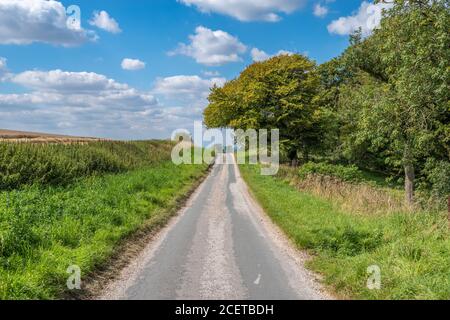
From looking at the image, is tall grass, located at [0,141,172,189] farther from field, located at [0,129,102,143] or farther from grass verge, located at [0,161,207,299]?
field, located at [0,129,102,143]

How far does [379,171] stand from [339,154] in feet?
24.7

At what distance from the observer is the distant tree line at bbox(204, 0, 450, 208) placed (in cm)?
1902

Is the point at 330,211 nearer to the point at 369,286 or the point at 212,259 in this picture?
the point at 212,259

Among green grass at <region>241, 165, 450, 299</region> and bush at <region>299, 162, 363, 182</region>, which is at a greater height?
bush at <region>299, 162, 363, 182</region>

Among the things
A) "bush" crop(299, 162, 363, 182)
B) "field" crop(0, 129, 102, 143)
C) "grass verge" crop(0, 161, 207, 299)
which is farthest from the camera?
"bush" crop(299, 162, 363, 182)

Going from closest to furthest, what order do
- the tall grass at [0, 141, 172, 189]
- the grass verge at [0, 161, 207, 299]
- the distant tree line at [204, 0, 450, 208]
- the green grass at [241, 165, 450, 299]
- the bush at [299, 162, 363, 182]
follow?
the green grass at [241, 165, 450, 299]
the grass verge at [0, 161, 207, 299]
the tall grass at [0, 141, 172, 189]
the distant tree line at [204, 0, 450, 208]
the bush at [299, 162, 363, 182]

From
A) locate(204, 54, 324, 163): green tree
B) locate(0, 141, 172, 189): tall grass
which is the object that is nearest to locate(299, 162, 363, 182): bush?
locate(204, 54, 324, 163): green tree

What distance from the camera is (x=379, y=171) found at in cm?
5156

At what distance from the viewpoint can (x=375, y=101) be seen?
76.8 ft

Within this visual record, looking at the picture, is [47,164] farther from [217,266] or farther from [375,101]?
[375,101]

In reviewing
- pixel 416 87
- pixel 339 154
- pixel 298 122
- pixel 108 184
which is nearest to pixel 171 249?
pixel 108 184

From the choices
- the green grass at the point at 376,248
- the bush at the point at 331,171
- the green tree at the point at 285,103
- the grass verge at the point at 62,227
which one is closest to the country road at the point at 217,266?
the green grass at the point at 376,248

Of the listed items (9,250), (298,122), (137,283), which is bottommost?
(137,283)

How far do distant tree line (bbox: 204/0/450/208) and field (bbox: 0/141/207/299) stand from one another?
1199 centimetres
